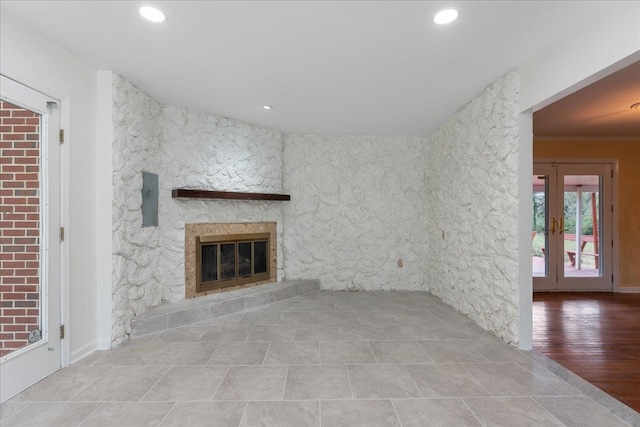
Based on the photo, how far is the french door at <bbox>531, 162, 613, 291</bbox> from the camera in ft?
15.2

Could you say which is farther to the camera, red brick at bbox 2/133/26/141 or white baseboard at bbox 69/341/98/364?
white baseboard at bbox 69/341/98/364

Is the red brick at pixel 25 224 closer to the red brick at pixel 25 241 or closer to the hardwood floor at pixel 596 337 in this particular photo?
the red brick at pixel 25 241

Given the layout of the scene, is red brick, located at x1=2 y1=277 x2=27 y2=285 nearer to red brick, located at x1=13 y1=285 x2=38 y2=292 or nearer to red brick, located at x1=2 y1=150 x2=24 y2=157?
red brick, located at x1=13 y1=285 x2=38 y2=292

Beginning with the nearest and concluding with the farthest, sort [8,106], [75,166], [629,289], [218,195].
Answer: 1. [8,106]
2. [75,166]
3. [218,195]
4. [629,289]

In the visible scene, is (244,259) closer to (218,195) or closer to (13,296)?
(218,195)

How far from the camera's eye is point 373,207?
461 centimetres

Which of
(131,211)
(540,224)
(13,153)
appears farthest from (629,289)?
(13,153)

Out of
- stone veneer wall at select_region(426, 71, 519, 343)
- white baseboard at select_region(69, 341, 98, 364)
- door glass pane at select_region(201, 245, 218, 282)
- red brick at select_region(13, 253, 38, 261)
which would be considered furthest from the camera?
door glass pane at select_region(201, 245, 218, 282)

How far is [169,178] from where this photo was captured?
3.39 m

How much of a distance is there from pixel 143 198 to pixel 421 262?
12.4 feet

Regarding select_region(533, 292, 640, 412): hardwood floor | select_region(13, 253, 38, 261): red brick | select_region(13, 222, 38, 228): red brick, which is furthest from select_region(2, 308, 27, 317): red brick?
select_region(533, 292, 640, 412): hardwood floor

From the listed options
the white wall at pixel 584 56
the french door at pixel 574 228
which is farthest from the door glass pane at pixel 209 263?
the french door at pixel 574 228

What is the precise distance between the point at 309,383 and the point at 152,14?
2565mm

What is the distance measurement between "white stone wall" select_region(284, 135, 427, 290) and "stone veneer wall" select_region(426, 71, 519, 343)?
468mm
